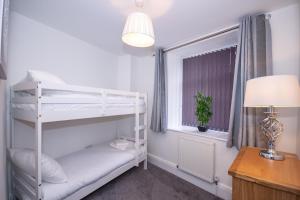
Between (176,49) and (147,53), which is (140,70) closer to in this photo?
(147,53)

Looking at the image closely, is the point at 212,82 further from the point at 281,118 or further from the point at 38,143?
the point at 38,143

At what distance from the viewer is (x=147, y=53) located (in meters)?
2.75

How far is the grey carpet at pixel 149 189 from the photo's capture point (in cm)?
179

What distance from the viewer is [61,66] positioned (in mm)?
2137

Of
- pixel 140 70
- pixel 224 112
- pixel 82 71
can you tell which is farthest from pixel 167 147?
pixel 82 71

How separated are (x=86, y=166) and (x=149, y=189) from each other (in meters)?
0.91

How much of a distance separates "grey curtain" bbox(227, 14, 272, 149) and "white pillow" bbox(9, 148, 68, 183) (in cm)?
194

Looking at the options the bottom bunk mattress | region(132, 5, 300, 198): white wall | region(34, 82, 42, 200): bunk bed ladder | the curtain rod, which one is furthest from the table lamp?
region(34, 82, 42, 200): bunk bed ladder

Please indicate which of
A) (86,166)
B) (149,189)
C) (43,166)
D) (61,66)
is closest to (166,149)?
(149,189)

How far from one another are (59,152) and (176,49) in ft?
8.14

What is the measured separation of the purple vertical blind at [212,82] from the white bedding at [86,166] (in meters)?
1.32

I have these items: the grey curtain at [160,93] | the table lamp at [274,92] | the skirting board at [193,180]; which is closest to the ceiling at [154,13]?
the grey curtain at [160,93]

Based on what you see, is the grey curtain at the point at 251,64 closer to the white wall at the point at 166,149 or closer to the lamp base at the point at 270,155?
the lamp base at the point at 270,155

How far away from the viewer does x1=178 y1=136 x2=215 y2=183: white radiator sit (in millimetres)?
1896
